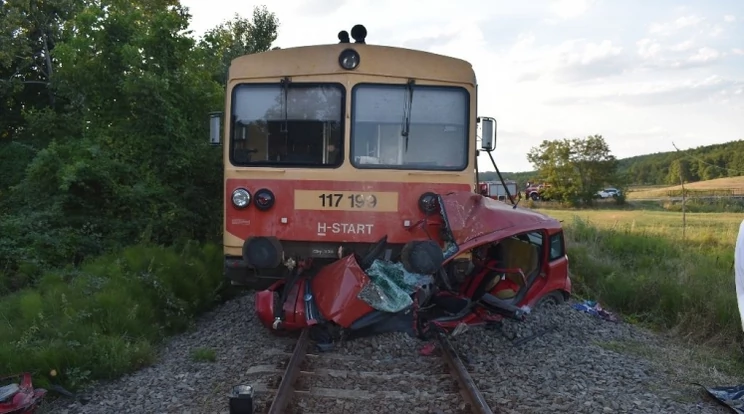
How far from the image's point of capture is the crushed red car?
431 cm

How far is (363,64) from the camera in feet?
21.8

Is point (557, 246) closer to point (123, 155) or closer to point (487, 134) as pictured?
point (487, 134)

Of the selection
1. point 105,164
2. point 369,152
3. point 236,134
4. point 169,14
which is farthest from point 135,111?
point 369,152

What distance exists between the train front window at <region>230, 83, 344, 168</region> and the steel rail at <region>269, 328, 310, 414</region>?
1822mm

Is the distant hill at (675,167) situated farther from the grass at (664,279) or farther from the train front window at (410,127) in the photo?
the train front window at (410,127)

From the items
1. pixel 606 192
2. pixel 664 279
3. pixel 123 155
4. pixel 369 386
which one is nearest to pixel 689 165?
pixel 606 192

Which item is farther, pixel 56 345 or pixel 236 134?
pixel 236 134

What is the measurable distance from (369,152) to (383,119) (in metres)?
0.36

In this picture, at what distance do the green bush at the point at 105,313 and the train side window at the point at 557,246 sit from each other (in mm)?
4291

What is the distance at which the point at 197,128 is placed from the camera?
38.4 ft

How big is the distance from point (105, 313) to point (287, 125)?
103 inches

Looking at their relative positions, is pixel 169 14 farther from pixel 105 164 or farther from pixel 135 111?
pixel 105 164

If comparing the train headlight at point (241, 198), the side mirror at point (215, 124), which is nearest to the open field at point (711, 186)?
the side mirror at point (215, 124)

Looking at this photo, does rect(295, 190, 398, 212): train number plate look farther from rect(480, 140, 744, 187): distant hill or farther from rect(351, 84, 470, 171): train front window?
rect(480, 140, 744, 187): distant hill
